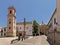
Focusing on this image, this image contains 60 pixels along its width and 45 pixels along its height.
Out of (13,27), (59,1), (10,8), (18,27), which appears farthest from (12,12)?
(59,1)

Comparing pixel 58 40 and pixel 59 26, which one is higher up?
pixel 59 26

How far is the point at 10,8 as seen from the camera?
233 ft

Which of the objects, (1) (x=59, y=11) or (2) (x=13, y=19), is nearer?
(1) (x=59, y=11)

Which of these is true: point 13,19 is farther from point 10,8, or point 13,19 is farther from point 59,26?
point 59,26

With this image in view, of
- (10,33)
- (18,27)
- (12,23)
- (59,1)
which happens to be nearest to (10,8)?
(12,23)

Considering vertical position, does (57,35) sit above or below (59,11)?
below

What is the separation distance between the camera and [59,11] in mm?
13039

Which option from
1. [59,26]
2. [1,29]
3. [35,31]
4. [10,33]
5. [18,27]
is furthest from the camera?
[1,29]

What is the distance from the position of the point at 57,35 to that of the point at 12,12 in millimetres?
60313

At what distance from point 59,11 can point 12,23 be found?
59.1 meters

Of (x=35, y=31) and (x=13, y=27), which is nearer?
(x=13, y=27)

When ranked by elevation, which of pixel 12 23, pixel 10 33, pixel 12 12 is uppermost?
pixel 12 12

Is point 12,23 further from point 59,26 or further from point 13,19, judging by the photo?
point 59,26

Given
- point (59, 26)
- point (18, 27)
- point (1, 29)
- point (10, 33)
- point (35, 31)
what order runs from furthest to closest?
1. point (1, 29)
2. point (18, 27)
3. point (35, 31)
4. point (10, 33)
5. point (59, 26)
